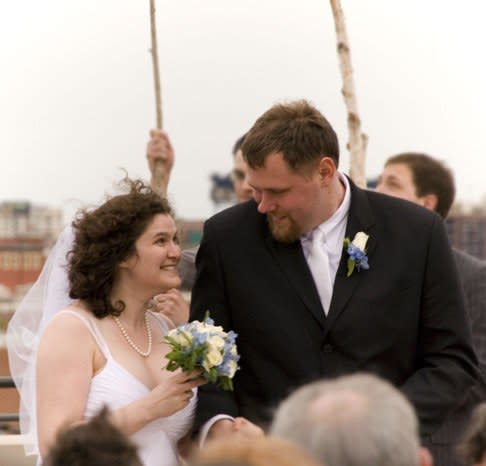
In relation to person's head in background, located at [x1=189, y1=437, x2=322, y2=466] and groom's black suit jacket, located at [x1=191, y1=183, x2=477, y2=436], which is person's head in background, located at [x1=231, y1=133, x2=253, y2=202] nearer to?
groom's black suit jacket, located at [x1=191, y1=183, x2=477, y2=436]

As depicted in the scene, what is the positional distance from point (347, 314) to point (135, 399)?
0.84 meters

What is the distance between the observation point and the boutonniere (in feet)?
16.2

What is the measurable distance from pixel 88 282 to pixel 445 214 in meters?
2.52

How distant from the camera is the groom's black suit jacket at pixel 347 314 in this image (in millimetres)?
4922

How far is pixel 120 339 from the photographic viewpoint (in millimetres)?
5121

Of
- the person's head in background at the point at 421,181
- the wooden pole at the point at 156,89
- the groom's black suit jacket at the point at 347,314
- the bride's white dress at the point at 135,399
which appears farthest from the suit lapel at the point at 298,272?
the wooden pole at the point at 156,89

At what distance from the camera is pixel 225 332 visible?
5020 mm

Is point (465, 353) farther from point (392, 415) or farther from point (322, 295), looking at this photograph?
point (392, 415)

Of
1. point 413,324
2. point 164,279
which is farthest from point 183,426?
point 413,324

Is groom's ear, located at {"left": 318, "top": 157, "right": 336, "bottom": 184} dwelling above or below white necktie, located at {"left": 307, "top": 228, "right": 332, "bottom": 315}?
above

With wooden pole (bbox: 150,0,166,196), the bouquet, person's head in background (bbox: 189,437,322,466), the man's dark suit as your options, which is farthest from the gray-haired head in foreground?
wooden pole (bbox: 150,0,166,196)

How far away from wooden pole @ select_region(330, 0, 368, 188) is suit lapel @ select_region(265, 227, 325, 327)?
126 inches

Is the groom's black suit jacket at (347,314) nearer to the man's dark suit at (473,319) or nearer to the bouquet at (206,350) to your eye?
the bouquet at (206,350)

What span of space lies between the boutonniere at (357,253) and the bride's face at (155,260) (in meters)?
0.66
